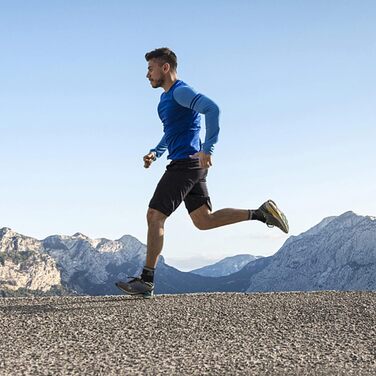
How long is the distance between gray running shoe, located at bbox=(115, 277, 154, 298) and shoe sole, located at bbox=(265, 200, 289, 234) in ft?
6.70

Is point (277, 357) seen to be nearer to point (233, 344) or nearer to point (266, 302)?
point (233, 344)

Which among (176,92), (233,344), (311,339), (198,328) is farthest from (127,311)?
(176,92)

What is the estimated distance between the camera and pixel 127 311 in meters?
6.26

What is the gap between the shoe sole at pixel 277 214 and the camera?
25.9ft

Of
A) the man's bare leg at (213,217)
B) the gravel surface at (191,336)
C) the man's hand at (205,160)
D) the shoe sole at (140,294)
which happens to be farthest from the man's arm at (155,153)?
the gravel surface at (191,336)

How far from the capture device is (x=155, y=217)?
7.20 m

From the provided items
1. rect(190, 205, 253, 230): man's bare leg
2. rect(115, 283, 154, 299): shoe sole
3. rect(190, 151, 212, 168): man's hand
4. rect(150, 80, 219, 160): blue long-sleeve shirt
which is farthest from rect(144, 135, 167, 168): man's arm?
rect(115, 283, 154, 299): shoe sole

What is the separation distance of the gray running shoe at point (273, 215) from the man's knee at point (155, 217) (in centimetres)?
157

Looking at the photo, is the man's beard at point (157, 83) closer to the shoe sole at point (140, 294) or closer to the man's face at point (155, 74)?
the man's face at point (155, 74)

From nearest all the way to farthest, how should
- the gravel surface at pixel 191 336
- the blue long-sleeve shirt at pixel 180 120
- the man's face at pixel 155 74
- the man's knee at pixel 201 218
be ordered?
1. the gravel surface at pixel 191 336
2. the blue long-sleeve shirt at pixel 180 120
3. the man's face at pixel 155 74
4. the man's knee at pixel 201 218

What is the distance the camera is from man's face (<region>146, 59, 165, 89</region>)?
7301 millimetres

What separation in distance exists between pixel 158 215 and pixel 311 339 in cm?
291

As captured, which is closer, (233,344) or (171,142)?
(233,344)

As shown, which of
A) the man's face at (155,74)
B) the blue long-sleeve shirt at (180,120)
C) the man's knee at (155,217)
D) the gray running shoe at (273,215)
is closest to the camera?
the blue long-sleeve shirt at (180,120)
